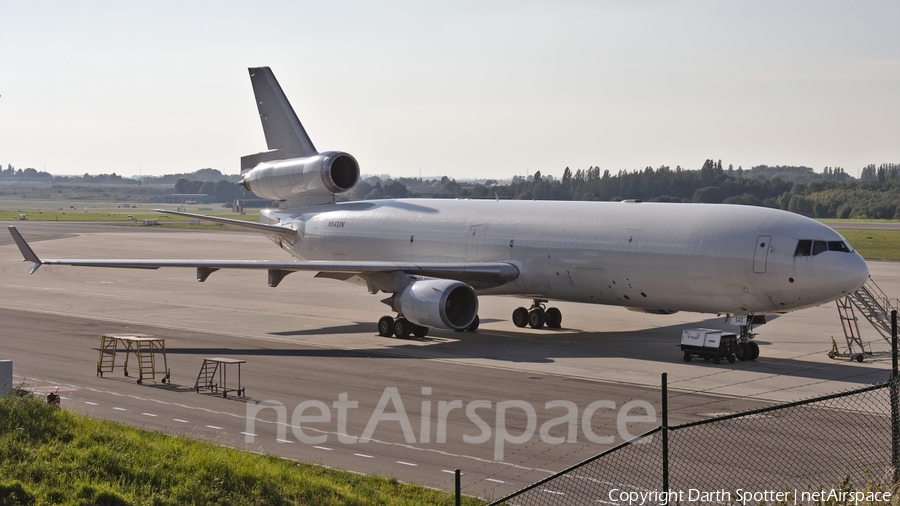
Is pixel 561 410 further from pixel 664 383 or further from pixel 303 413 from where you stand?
pixel 664 383

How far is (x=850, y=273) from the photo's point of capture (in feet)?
92.4

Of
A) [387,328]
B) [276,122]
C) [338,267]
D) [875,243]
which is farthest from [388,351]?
[875,243]

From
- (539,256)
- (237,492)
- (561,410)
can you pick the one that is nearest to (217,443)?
(237,492)

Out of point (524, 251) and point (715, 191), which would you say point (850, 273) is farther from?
point (715, 191)

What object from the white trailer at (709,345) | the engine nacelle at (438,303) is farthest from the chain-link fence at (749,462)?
the engine nacelle at (438,303)

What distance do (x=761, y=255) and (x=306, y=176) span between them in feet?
68.7

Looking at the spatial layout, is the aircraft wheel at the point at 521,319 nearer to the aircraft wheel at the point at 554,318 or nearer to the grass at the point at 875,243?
the aircraft wheel at the point at 554,318

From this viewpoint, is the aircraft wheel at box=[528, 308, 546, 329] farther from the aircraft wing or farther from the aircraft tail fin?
the aircraft tail fin

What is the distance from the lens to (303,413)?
71.7 ft

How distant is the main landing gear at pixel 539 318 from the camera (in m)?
37.5

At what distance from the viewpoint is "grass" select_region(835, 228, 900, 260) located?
232ft

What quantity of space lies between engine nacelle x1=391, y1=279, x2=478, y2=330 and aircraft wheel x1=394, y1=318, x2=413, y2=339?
0.90 m

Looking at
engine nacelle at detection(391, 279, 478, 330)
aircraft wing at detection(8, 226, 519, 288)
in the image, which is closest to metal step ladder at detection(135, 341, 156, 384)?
aircraft wing at detection(8, 226, 519, 288)

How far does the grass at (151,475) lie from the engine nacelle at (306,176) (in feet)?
85.4
